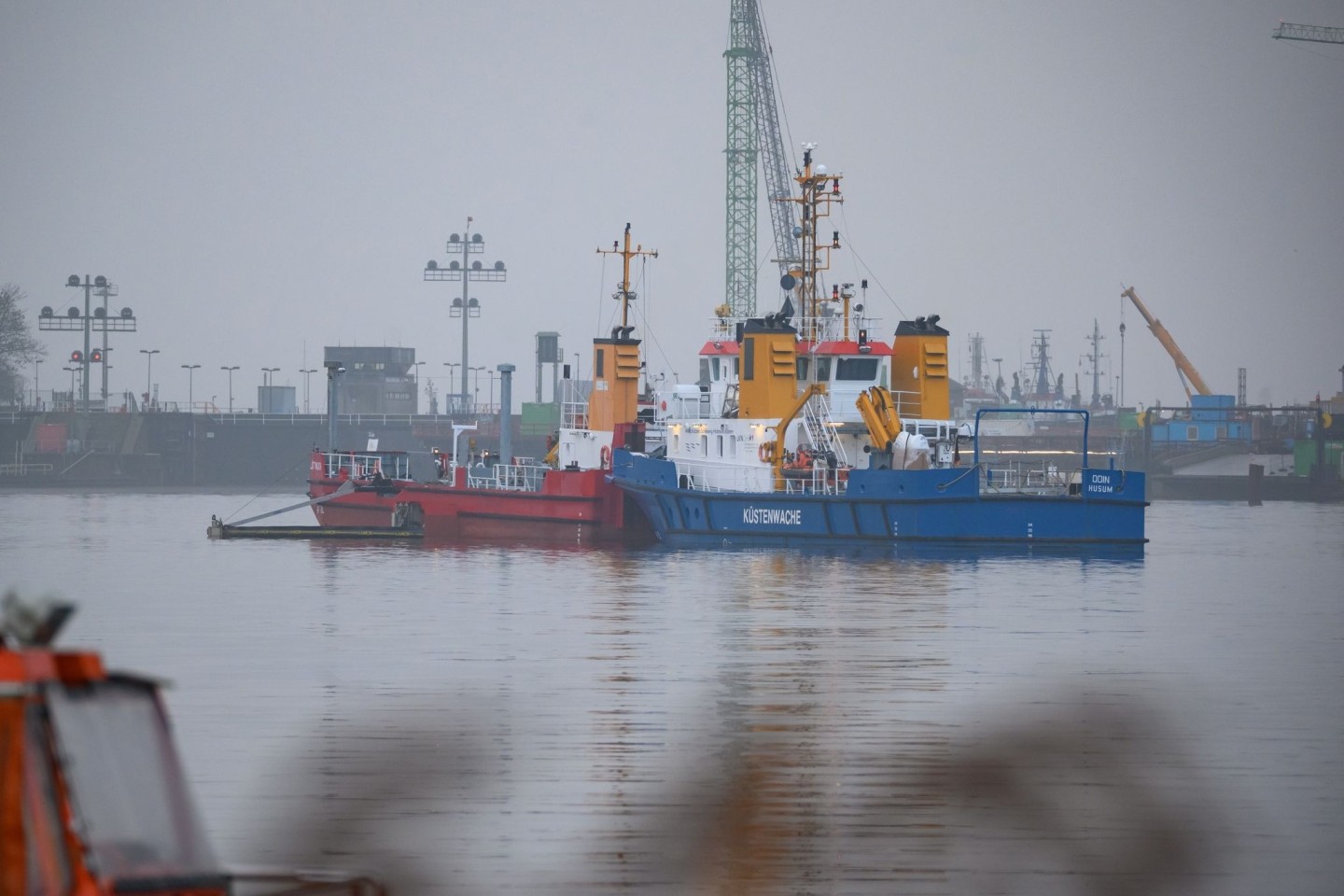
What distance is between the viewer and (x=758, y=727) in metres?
15.9

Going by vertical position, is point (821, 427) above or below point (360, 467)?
above

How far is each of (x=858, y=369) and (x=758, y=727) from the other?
92.6ft

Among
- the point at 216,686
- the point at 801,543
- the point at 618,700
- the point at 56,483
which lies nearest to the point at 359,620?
the point at 216,686

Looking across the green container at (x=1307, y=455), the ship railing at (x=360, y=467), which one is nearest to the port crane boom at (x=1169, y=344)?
the green container at (x=1307, y=455)

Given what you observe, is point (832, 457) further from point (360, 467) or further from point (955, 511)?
point (360, 467)

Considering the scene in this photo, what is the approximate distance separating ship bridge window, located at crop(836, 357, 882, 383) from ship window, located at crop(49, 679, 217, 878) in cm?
3893

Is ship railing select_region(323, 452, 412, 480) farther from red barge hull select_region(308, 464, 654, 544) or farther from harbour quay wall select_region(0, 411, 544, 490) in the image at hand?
harbour quay wall select_region(0, 411, 544, 490)

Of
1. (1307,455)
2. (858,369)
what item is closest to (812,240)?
(858,369)

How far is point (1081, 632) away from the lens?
25250mm

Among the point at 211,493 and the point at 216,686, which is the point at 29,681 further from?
the point at 211,493

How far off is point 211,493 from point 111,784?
9368 centimetres

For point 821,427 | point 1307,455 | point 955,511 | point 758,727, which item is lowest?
point 758,727

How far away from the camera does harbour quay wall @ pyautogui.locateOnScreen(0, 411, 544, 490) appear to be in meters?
111

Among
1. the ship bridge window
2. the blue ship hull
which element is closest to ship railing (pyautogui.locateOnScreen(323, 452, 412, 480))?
the ship bridge window
